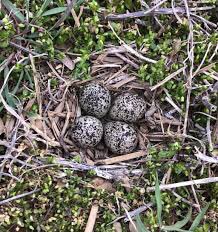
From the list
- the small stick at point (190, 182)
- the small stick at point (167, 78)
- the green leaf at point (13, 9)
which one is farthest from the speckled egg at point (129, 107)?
the green leaf at point (13, 9)

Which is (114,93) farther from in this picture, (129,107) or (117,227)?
(117,227)

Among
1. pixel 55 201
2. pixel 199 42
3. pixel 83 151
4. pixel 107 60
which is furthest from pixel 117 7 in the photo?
pixel 55 201

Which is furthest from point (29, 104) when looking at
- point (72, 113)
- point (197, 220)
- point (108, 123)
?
point (197, 220)

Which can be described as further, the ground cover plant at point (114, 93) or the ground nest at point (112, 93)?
the ground nest at point (112, 93)

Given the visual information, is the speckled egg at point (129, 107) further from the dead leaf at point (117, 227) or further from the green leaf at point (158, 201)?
the dead leaf at point (117, 227)

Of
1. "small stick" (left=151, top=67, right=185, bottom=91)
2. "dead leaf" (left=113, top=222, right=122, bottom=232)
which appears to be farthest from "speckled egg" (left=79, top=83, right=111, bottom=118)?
"dead leaf" (left=113, top=222, right=122, bottom=232)

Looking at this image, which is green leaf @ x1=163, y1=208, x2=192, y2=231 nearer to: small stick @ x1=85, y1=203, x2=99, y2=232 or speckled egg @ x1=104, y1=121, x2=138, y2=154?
small stick @ x1=85, y1=203, x2=99, y2=232
